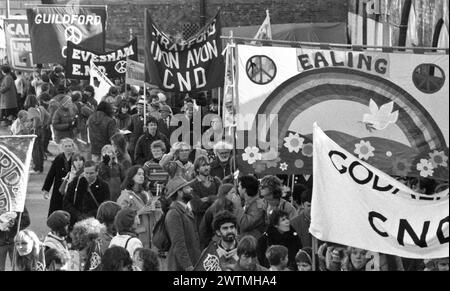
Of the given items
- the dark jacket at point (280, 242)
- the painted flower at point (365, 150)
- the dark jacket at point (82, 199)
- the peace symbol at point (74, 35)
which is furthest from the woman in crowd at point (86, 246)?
the peace symbol at point (74, 35)

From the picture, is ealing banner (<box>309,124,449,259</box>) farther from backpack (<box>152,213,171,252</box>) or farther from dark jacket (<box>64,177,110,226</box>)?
dark jacket (<box>64,177,110,226</box>)

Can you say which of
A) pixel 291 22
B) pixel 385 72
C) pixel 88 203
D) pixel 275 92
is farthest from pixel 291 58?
pixel 291 22

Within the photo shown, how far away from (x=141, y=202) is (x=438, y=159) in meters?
3.62

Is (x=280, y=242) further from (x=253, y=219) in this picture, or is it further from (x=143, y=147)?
(x=143, y=147)

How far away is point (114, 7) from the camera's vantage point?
30938 millimetres

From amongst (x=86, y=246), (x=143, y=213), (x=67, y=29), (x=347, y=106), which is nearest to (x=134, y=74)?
(x=67, y=29)

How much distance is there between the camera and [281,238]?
10.7 m

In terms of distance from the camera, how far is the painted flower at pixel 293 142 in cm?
1088

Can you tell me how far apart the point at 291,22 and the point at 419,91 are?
61.3 feet

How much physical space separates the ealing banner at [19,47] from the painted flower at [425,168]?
57.2ft

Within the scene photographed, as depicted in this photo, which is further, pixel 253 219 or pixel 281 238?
pixel 253 219

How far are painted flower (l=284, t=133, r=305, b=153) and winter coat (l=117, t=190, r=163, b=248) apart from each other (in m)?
1.94

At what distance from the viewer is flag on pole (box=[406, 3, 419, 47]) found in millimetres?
18281
